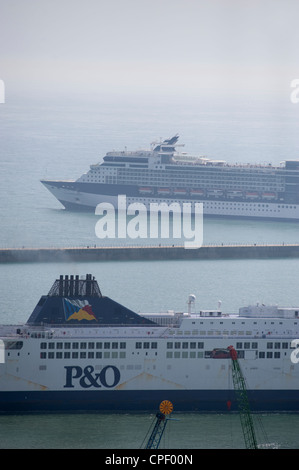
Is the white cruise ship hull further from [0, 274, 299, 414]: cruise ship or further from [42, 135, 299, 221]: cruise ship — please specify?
[0, 274, 299, 414]: cruise ship

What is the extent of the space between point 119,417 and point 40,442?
1.59m

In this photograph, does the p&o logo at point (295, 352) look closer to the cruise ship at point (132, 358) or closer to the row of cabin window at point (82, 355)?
the cruise ship at point (132, 358)

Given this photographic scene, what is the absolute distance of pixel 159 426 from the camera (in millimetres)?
18984

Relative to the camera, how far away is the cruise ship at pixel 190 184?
4578 cm

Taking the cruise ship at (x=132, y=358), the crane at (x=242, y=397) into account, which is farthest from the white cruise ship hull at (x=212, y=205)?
the crane at (x=242, y=397)

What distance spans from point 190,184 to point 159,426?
28.5m

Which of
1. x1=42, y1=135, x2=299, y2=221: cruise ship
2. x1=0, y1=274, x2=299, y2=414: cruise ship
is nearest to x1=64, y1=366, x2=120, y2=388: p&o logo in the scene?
x1=0, y1=274, x2=299, y2=414: cruise ship

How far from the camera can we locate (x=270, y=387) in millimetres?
20953

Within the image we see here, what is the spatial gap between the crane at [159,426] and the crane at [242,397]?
1.05 m

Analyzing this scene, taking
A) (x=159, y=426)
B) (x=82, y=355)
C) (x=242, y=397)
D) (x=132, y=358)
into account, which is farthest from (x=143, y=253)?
(x=159, y=426)

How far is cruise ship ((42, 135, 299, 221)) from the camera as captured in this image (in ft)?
150

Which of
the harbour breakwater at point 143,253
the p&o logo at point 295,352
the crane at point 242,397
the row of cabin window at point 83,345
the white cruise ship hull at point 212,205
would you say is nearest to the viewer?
the crane at point 242,397

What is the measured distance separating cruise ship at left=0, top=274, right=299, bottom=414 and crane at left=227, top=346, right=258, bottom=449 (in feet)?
0.62
